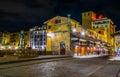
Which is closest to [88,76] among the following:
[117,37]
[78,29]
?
[117,37]

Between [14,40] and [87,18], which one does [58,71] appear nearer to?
[14,40]

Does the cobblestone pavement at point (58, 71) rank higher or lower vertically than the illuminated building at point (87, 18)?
lower

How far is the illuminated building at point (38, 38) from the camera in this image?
43188mm

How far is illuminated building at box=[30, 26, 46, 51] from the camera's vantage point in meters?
43.2

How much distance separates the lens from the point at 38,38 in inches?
1738

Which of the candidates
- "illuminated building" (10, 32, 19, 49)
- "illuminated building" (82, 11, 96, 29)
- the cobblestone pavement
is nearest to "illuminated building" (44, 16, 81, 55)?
"illuminated building" (10, 32, 19, 49)

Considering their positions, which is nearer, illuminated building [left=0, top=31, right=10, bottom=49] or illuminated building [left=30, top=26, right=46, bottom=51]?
illuminated building [left=30, top=26, right=46, bottom=51]

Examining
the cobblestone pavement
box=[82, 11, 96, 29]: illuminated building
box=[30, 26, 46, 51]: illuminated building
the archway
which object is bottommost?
the cobblestone pavement

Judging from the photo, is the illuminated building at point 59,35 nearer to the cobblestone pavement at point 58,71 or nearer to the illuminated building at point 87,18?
the cobblestone pavement at point 58,71

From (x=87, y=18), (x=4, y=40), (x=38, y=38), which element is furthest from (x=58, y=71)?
(x=87, y=18)

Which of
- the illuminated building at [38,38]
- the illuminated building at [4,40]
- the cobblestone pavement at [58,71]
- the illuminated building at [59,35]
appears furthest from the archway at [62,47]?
the illuminated building at [4,40]

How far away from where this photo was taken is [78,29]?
45125 millimetres

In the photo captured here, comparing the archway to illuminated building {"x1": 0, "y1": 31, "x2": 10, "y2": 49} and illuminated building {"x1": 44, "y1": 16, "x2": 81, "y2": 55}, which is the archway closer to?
illuminated building {"x1": 44, "y1": 16, "x2": 81, "y2": 55}

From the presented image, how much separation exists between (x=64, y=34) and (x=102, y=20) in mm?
72425
